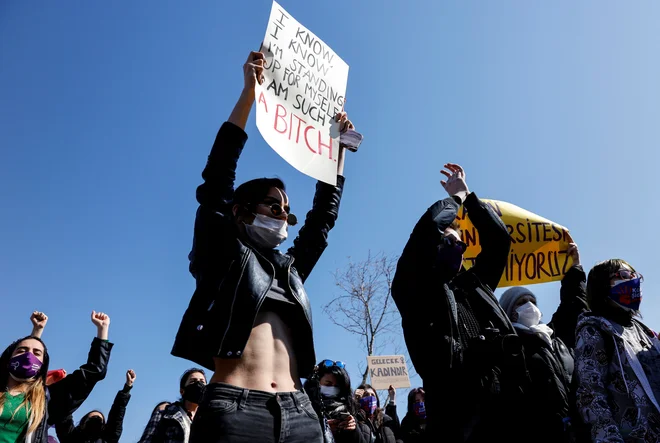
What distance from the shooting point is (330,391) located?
5.09 metres

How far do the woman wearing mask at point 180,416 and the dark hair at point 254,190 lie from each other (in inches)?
101

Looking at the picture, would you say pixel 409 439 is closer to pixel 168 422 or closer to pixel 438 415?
pixel 168 422

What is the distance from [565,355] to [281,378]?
2474mm

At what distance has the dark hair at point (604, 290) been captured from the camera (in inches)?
134

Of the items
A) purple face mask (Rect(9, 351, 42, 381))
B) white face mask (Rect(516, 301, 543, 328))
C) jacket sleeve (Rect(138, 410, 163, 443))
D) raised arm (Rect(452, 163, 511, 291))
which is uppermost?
raised arm (Rect(452, 163, 511, 291))

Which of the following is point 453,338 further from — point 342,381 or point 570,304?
point 570,304

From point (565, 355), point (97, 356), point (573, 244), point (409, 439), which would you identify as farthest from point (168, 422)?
point (573, 244)

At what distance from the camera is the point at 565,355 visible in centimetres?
404

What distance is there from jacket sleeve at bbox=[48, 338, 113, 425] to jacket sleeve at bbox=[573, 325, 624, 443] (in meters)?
4.02

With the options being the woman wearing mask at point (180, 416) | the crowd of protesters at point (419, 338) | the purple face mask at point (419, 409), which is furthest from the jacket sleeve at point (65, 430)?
the purple face mask at point (419, 409)

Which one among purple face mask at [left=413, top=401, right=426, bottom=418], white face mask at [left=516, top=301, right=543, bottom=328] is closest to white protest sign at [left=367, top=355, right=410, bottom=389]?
purple face mask at [left=413, top=401, right=426, bottom=418]

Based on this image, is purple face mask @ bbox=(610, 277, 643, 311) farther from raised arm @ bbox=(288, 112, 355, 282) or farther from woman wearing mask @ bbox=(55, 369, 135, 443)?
woman wearing mask @ bbox=(55, 369, 135, 443)

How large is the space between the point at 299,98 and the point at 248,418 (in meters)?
2.05

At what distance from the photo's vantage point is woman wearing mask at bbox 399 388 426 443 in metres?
6.28
